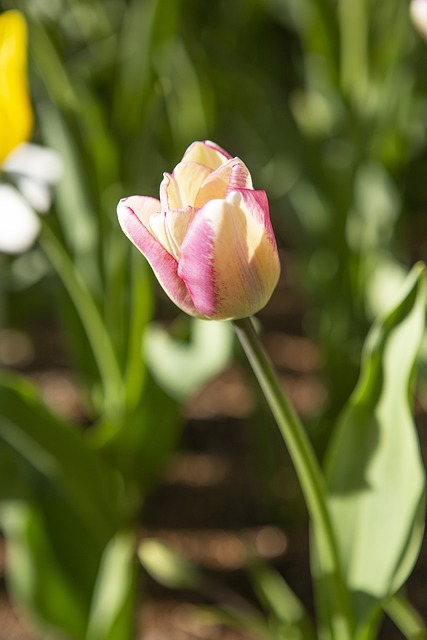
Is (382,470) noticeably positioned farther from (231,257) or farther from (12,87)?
(12,87)

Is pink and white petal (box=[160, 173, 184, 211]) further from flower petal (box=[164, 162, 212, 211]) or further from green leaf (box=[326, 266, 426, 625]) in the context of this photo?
green leaf (box=[326, 266, 426, 625])

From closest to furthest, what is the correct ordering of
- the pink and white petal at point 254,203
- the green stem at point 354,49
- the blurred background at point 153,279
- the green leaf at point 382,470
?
the pink and white petal at point 254,203, the green leaf at point 382,470, the blurred background at point 153,279, the green stem at point 354,49

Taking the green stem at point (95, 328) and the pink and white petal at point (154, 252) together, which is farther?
the green stem at point (95, 328)

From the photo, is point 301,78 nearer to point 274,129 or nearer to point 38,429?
point 274,129

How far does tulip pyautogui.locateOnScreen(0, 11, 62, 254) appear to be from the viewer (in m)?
0.80

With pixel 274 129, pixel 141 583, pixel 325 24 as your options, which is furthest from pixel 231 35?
pixel 141 583

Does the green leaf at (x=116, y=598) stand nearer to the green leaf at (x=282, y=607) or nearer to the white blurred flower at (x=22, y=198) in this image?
the green leaf at (x=282, y=607)

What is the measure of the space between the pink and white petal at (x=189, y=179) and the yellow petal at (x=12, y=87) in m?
0.37

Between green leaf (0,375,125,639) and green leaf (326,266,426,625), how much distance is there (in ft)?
1.02

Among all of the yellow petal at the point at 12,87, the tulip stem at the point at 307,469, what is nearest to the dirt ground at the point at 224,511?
the tulip stem at the point at 307,469

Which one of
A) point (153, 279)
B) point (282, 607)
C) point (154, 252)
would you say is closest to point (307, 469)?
point (154, 252)

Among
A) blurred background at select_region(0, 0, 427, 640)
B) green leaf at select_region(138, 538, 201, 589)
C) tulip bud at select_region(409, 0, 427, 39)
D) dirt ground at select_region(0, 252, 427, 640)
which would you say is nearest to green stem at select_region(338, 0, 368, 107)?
A: blurred background at select_region(0, 0, 427, 640)

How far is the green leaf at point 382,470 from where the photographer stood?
609 millimetres

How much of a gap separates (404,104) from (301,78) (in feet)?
1.78
